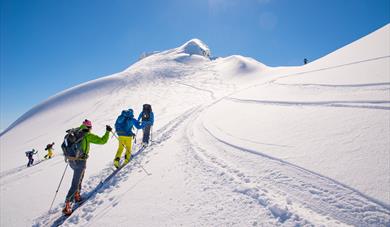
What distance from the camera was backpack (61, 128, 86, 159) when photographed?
6.08 meters

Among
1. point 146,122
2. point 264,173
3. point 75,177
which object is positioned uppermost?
point 146,122

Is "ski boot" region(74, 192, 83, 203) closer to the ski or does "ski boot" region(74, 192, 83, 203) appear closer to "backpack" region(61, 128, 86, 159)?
the ski

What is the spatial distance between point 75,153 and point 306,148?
6988 mm

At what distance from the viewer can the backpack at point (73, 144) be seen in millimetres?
6078

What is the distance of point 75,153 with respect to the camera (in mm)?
6109

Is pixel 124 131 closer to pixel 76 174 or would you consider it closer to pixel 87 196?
pixel 76 174

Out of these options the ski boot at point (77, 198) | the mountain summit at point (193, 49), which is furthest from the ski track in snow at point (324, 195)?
the mountain summit at point (193, 49)

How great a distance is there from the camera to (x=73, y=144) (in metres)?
6.07

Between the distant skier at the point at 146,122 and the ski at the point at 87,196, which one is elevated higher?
the distant skier at the point at 146,122

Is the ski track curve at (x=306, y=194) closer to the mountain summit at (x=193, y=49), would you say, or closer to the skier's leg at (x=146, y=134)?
the skier's leg at (x=146, y=134)

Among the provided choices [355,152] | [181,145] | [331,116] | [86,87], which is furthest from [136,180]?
[86,87]

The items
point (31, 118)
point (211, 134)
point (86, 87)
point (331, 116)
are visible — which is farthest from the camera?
point (86, 87)

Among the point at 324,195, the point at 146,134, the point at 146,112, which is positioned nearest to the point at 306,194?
the point at 324,195

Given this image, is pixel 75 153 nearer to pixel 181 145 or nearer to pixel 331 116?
pixel 181 145
